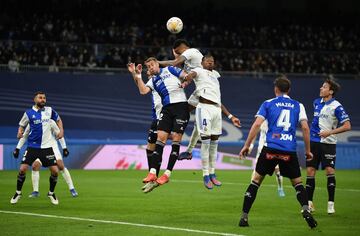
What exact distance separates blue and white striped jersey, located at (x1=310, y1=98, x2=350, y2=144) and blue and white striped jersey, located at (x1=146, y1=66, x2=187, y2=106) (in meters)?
2.92

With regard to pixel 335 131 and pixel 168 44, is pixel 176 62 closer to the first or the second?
pixel 335 131

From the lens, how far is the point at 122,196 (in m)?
19.0

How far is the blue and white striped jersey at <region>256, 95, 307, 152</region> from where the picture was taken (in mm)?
12430

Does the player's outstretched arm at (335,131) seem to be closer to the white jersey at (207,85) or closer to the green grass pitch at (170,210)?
the green grass pitch at (170,210)

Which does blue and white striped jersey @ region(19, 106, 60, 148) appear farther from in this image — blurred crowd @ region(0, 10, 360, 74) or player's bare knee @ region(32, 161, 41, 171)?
blurred crowd @ region(0, 10, 360, 74)

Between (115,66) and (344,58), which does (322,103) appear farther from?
(344,58)

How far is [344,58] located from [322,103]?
79.2 ft

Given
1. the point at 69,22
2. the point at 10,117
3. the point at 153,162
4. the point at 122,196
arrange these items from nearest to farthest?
the point at 153,162, the point at 122,196, the point at 10,117, the point at 69,22

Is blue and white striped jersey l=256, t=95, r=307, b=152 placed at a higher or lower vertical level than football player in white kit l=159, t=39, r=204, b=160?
lower

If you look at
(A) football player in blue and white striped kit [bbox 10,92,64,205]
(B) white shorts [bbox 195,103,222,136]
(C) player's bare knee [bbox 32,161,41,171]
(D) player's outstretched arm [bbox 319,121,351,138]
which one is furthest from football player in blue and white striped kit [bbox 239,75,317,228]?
(C) player's bare knee [bbox 32,161,41,171]

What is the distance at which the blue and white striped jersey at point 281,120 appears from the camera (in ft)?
40.8

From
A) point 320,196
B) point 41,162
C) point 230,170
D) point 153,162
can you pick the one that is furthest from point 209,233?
point 230,170

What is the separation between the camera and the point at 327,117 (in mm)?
15273

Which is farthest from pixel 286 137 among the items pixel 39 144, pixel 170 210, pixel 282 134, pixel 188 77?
pixel 39 144
